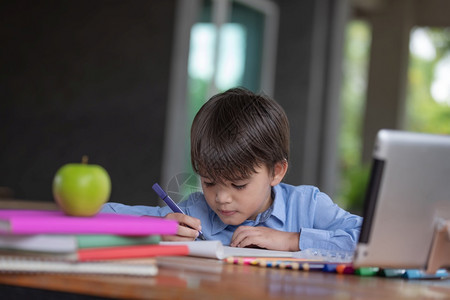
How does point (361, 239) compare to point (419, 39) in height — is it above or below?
below

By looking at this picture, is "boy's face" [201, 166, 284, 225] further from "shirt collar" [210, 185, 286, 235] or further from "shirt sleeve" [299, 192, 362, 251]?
"shirt sleeve" [299, 192, 362, 251]

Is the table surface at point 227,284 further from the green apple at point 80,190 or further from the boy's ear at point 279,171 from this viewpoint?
the boy's ear at point 279,171

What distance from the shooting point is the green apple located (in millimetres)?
1081

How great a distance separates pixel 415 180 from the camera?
1.18m

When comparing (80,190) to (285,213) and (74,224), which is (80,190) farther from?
(285,213)

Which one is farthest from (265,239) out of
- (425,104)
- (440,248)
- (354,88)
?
(354,88)

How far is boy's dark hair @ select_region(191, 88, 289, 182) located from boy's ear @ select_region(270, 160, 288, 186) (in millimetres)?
15

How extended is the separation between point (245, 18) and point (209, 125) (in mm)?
5004

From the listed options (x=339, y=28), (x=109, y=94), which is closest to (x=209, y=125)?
(x=109, y=94)

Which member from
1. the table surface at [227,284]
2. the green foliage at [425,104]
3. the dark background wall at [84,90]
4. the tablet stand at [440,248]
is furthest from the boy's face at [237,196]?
the green foliage at [425,104]

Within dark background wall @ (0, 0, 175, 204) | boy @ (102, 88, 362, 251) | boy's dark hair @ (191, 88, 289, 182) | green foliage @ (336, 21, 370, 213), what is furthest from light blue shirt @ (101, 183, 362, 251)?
green foliage @ (336, 21, 370, 213)

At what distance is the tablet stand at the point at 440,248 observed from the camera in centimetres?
124

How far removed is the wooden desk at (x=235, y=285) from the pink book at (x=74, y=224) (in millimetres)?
64

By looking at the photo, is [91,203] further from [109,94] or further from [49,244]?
[109,94]
